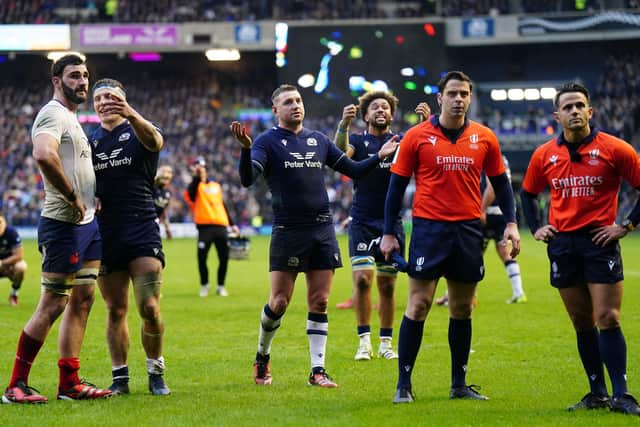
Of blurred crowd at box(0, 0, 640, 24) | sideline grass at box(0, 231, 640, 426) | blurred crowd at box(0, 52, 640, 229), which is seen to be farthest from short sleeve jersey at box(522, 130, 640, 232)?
blurred crowd at box(0, 0, 640, 24)

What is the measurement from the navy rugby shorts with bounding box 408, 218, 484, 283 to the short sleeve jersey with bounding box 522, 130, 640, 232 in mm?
649

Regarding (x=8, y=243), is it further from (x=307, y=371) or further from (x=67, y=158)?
(x=67, y=158)

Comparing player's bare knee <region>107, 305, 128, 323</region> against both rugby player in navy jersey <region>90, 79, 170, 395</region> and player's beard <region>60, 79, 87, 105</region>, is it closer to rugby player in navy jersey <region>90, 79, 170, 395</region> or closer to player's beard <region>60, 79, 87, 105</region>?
rugby player in navy jersey <region>90, 79, 170, 395</region>

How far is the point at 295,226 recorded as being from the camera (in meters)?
8.32

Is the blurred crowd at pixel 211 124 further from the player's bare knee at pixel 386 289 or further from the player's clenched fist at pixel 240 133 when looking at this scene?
the player's clenched fist at pixel 240 133

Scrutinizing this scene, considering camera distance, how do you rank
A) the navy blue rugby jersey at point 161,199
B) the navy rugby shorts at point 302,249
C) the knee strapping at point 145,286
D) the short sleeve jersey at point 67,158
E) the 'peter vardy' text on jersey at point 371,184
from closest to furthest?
the short sleeve jersey at point 67,158
the knee strapping at point 145,286
the navy rugby shorts at point 302,249
the 'peter vardy' text on jersey at point 371,184
the navy blue rugby jersey at point 161,199

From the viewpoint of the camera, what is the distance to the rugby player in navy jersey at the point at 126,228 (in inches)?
304

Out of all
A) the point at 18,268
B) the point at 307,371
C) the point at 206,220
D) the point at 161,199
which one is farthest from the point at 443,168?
the point at 161,199

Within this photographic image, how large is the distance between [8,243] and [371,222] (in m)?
6.93

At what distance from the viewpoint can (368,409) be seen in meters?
7.08

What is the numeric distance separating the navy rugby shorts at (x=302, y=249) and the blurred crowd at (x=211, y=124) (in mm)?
32877

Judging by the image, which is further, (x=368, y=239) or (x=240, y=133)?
(x=368, y=239)

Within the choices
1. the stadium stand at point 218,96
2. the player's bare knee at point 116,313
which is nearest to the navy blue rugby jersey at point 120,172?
the player's bare knee at point 116,313

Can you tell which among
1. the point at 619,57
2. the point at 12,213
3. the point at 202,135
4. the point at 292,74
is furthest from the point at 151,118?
the point at 619,57
